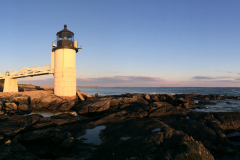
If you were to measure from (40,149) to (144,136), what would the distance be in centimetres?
494

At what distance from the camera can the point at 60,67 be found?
2327cm

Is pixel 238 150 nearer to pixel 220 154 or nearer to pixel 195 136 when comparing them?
pixel 220 154

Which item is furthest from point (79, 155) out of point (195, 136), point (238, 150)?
point (238, 150)

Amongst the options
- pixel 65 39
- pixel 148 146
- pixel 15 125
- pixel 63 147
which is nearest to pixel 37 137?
pixel 63 147

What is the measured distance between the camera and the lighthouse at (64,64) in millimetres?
23141

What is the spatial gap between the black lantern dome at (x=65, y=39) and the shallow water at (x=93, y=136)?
55.2ft

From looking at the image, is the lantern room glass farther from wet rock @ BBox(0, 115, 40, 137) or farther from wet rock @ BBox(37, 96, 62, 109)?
wet rock @ BBox(0, 115, 40, 137)

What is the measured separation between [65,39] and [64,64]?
148 inches

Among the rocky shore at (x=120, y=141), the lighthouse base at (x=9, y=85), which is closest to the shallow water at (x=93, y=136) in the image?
the rocky shore at (x=120, y=141)

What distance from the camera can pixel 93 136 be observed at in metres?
8.58

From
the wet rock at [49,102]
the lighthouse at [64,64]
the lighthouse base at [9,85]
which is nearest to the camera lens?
the wet rock at [49,102]

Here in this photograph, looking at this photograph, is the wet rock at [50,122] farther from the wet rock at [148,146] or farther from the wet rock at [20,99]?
the wet rock at [20,99]

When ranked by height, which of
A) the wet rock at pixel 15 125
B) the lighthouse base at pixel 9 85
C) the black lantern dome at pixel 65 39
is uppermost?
the black lantern dome at pixel 65 39

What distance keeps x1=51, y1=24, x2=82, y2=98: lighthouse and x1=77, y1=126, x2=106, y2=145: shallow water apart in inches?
590
